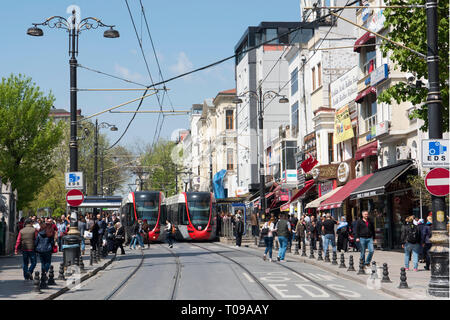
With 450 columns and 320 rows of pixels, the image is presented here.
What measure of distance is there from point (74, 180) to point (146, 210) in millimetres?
21526

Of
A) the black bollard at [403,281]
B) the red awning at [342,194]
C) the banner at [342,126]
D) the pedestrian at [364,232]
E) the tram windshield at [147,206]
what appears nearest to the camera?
the black bollard at [403,281]

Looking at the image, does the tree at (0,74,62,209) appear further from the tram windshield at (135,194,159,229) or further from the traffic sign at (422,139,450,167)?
the traffic sign at (422,139,450,167)

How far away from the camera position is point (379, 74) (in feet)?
101

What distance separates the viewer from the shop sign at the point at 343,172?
37.0 m

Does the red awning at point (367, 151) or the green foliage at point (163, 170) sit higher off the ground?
the green foliage at point (163, 170)

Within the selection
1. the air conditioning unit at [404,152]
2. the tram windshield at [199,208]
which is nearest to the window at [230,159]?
the tram windshield at [199,208]

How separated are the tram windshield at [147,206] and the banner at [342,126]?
1143 cm

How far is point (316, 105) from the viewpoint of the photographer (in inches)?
1734

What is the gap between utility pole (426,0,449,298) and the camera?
43.8 feet

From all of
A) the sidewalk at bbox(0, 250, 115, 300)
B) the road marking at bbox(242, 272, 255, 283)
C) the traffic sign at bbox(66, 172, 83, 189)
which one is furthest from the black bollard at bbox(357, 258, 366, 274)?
the traffic sign at bbox(66, 172, 83, 189)

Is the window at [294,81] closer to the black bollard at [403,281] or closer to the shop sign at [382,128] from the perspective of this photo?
the shop sign at [382,128]
